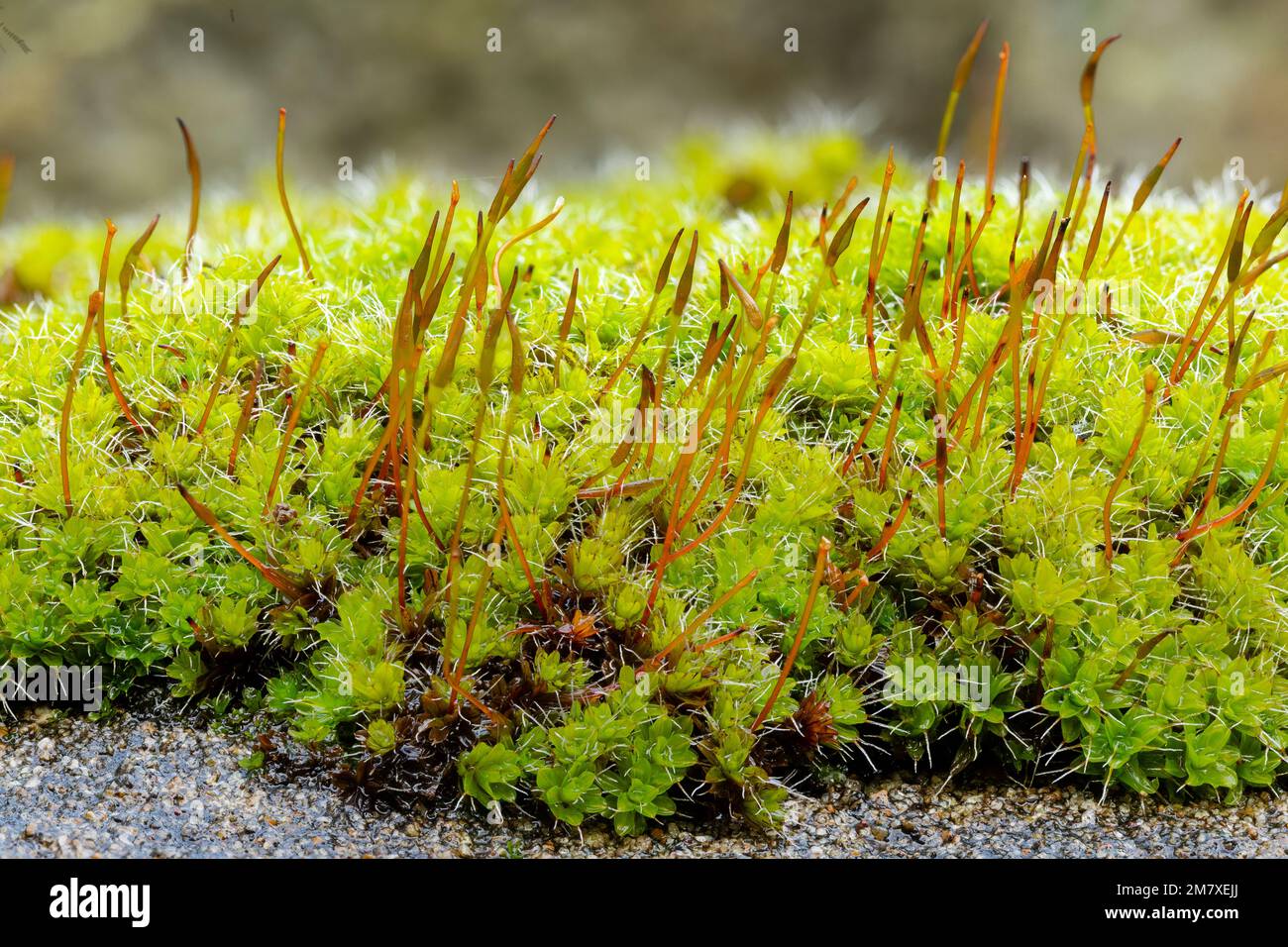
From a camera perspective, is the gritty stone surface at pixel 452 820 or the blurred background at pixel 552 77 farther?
the blurred background at pixel 552 77

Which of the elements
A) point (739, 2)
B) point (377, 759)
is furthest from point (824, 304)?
point (739, 2)

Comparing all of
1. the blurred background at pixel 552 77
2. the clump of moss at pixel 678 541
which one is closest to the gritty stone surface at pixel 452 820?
the clump of moss at pixel 678 541

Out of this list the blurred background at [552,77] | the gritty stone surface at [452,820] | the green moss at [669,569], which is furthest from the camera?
the blurred background at [552,77]

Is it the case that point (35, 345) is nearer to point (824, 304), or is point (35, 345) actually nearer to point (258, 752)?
point (258, 752)

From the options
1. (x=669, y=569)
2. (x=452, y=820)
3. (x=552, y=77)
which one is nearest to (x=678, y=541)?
(x=669, y=569)

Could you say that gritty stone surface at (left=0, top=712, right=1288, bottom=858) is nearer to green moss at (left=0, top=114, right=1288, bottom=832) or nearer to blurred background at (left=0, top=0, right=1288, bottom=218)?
green moss at (left=0, top=114, right=1288, bottom=832)

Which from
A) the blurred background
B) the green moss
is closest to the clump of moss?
the green moss

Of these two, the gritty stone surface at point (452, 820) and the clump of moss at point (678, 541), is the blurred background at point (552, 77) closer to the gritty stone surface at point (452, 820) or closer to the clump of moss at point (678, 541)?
the clump of moss at point (678, 541)

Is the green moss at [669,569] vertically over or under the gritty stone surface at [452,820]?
over
